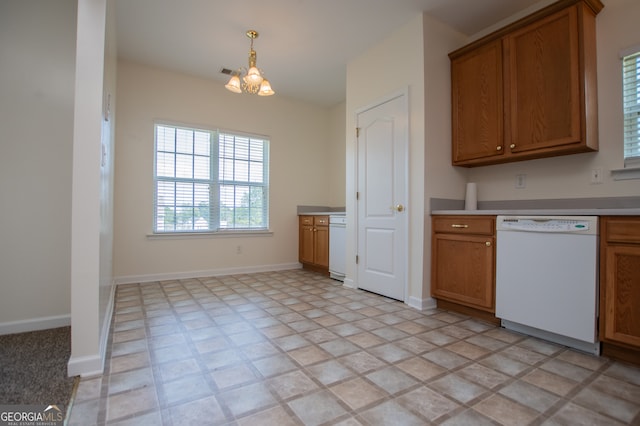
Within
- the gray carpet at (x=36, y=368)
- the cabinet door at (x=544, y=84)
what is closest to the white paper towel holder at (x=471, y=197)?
the cabinet door at (x=544, y=84)

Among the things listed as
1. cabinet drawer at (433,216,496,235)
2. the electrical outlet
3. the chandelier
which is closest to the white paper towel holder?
cabinet drawer at (433,216,496,235)

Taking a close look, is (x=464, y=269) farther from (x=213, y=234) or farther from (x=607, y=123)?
(x=213, y=234)

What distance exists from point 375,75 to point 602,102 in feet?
6.49

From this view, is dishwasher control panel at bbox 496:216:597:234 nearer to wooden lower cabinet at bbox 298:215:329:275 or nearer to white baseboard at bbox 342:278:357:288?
white baseboard at bbox 342:278:357:288

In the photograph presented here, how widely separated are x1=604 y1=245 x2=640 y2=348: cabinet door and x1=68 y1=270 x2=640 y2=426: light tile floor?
0.19 metres

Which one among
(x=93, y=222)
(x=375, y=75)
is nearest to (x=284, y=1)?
(x=375, y=75)

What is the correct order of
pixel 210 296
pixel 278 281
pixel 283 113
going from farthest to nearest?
pixel 283 113, pixel 278 281, pixel 210 296

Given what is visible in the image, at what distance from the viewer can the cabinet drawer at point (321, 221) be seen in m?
4.33

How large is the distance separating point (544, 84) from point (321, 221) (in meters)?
2.92

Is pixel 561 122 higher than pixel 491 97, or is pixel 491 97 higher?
pixel 491 97

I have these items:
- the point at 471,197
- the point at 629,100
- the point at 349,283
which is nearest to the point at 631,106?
the point at 629,100

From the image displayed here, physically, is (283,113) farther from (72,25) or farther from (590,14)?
(590,14)

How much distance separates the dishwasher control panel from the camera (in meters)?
1.87

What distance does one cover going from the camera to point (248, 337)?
213 centimetres
